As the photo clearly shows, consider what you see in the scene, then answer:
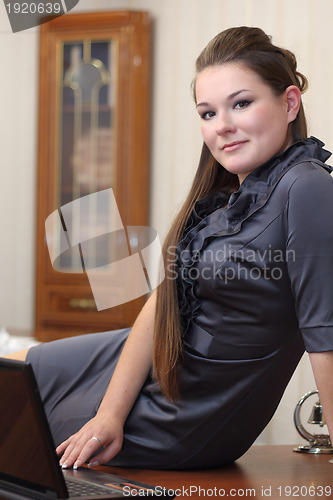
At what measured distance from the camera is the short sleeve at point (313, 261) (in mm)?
1009

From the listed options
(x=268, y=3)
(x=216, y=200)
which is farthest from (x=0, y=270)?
(x=216, y=200)

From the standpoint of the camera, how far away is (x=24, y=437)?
2.69ft

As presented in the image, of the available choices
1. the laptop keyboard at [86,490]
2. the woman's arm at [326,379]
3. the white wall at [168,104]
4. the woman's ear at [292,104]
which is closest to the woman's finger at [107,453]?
the laptop keyboard at [86,490]

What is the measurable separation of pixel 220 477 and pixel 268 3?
257 cm

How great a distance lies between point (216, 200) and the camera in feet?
4.48

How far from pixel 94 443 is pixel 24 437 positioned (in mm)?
377

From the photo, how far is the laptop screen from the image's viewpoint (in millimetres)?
781

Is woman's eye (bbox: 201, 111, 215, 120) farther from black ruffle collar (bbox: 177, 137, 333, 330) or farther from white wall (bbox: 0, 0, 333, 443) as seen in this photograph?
white wall (bbox: 0, 0, 333, 443)

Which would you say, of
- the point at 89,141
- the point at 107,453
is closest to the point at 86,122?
the point at 89,141

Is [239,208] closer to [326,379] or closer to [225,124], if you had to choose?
[225,124]

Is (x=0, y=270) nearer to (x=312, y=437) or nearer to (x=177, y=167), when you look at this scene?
(x=177, y=167)

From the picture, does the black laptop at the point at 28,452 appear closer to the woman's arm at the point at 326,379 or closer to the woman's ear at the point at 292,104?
the woman's arm at the point at 326,379

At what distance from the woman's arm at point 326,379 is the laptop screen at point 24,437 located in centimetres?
41

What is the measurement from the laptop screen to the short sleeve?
42 centimetres
